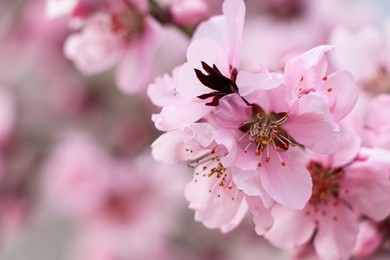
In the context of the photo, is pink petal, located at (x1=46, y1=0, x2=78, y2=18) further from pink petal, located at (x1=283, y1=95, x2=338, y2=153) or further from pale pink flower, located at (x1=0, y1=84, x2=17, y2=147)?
pale pink flower, located at (x1=0, y1=84, x2=17, y2=147)

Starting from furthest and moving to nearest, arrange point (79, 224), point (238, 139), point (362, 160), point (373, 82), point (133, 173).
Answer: point (79, 224), point (133, 173), point (373, 82), point (362, 160), point (238, 139)

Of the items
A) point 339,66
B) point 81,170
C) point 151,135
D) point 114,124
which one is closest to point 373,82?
point 339,66

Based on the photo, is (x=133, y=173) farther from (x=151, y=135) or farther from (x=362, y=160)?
(x=362, y=160)

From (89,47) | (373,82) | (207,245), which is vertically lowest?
(207,245)

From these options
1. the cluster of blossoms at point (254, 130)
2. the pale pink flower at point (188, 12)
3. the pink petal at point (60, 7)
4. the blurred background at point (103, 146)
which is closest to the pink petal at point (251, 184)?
the cluster of blossoms at point (254, 130)

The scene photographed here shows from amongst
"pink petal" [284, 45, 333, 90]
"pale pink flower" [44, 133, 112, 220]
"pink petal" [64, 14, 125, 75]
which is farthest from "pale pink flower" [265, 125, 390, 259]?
"pale pink flower" [44, 133, 112, 220]

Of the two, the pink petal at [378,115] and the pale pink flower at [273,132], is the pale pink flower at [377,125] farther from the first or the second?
the pale pink flower at [273,132]
